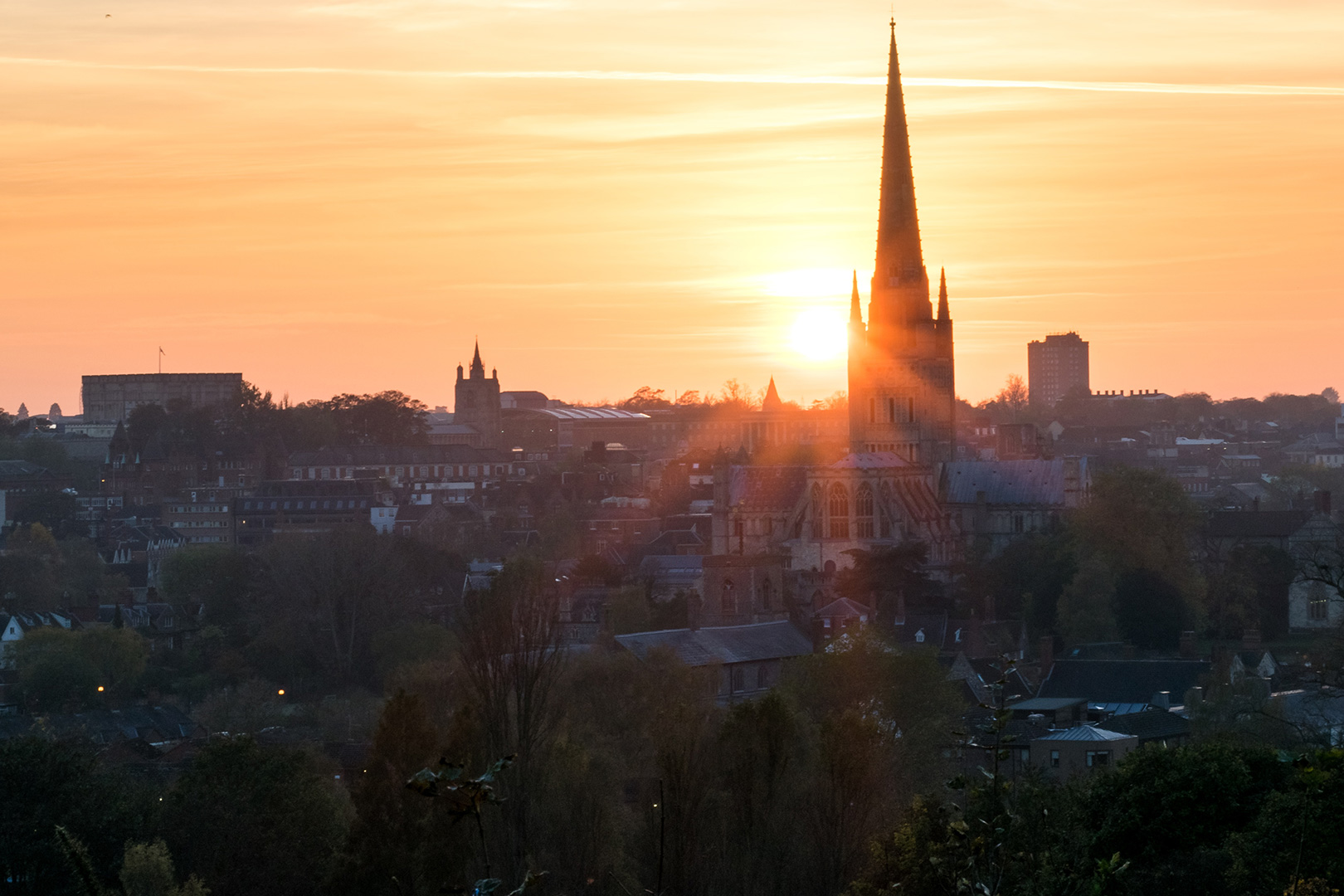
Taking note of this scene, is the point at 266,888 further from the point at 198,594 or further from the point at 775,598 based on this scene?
the point at 198,594

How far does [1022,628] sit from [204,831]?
36.2m

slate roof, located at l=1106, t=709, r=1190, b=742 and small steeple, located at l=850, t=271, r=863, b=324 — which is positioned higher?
small steeple, located at l=850, t=271, r=863, b=324

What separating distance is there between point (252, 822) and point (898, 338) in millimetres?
66209

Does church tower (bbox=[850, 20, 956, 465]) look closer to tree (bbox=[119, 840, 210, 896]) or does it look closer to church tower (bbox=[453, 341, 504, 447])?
tree (bbox=[119, 840, 210, 896])

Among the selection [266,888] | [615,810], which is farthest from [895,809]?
[266,888]

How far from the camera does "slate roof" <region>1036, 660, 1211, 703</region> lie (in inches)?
2101

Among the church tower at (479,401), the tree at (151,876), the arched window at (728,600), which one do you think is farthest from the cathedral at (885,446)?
the church tower at (479,401)

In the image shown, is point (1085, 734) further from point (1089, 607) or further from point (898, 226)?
point (898, 226)

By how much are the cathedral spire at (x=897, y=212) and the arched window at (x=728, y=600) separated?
33.6 m

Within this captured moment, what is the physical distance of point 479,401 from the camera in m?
188

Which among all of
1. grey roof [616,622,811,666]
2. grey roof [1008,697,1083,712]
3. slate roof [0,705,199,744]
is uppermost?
grey roof [616,622,811,666]

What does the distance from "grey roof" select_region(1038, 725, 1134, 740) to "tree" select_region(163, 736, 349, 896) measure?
16495 millimetres

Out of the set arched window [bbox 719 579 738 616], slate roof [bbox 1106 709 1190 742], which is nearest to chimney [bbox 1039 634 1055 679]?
slate roof [bbox 1106 709 1190 742]

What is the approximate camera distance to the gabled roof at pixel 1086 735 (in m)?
45.1
